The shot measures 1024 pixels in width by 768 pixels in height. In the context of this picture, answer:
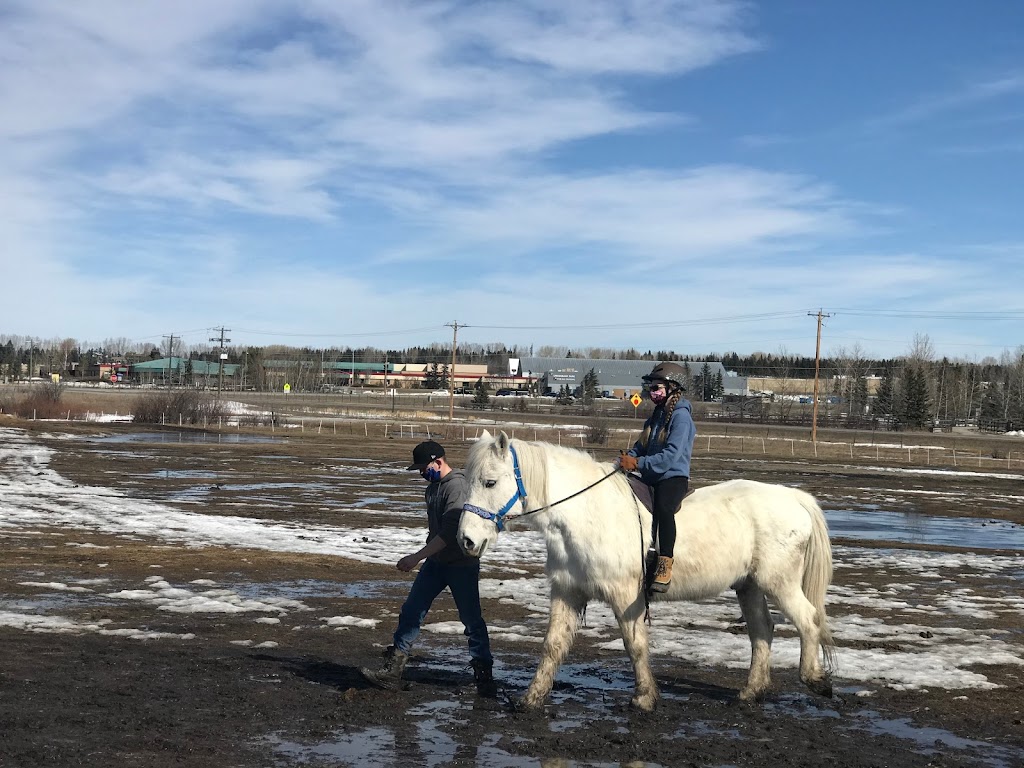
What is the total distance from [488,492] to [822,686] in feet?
10.3

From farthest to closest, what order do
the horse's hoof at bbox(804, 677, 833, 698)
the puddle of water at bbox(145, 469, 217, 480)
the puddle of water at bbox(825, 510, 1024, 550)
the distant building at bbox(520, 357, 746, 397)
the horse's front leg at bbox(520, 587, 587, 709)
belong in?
the distant building at bbox(520, 357, 746, 397), the puddle of water at bbox(145, 469, 217, 480), the puddle of water at bbox(825, 510, 1024, 550), the horse's hoof at bbox(804, 677, 833, 698), the horse's front leg at bbox(520, 587, 587, 709)

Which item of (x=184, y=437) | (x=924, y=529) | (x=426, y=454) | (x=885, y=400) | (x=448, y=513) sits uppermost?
(x=885, y=400)

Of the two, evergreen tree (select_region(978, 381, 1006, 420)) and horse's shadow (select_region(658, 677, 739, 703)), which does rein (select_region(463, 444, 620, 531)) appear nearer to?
horse's shadow (select_region(658, 677, 739, 703))

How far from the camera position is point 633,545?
7.30 m

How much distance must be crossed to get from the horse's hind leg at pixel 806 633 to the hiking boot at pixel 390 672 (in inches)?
121

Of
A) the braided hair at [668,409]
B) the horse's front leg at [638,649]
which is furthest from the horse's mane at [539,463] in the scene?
the horse's front leg at [638,649]

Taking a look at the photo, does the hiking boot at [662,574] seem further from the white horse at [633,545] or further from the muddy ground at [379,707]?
the muddy ground at [379,707]

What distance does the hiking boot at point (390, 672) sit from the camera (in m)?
7.49

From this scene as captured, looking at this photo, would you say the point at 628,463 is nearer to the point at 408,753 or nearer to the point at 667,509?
the point at 667,509

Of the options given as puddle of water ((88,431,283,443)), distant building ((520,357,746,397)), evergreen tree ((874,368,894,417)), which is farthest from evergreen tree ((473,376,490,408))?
distant building ((520,357,746,397))

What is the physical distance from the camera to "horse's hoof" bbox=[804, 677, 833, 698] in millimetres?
7566

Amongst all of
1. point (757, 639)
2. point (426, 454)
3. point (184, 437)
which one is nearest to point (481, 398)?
point (184, 437)

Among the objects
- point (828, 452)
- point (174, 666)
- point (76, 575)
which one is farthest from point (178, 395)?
point (174, 666)

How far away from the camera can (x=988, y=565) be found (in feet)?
53.3
